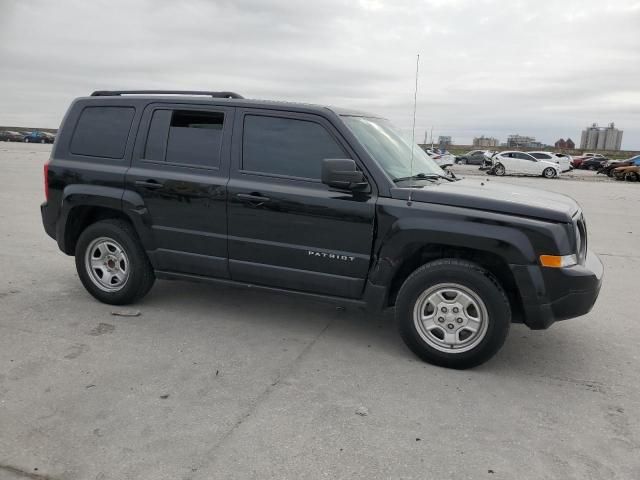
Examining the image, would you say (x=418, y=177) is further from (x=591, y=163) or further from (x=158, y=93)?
(x=591, y=163)

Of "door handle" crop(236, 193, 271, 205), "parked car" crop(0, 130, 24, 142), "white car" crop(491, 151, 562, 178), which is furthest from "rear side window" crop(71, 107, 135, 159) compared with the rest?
"parked car" crop(0, 130, 24, 142)

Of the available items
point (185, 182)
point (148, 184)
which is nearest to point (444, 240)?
point (185, 182)

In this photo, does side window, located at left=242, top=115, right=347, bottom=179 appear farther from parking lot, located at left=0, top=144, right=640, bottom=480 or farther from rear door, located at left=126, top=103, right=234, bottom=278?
parking lot, located at left=0, top=144, right=640, bottom=480

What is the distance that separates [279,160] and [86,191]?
1883 mm

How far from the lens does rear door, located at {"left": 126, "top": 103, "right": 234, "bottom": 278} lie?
4512 mm

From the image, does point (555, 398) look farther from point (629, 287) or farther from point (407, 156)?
point (629, 287)

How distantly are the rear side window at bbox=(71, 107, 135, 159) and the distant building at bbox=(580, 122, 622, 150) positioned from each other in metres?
142

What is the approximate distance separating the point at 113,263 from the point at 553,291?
3.79m

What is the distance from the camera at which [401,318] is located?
400cm

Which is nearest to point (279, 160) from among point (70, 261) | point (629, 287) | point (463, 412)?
point (463, 412)

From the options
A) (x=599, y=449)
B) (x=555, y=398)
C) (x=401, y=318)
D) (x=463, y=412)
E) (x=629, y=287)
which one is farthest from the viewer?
(x=629, y=287)

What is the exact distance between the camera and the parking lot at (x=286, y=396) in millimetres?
2797

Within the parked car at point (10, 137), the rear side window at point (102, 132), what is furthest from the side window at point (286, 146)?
the parked car at point (10, 137)

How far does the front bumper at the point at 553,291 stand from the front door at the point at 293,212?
3.73ft
